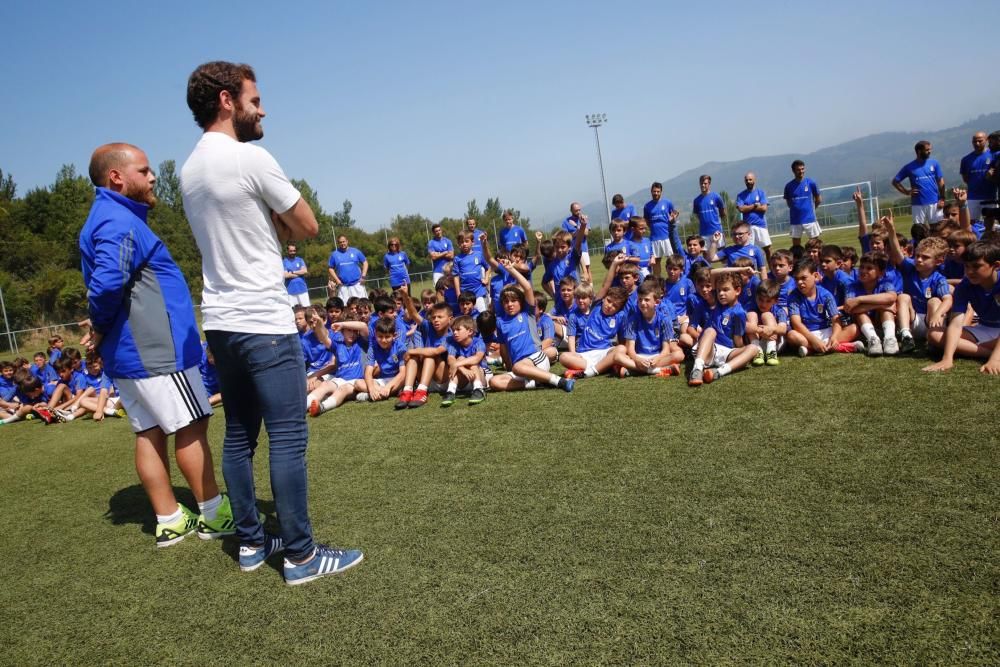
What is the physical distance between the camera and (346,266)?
1320 centimetres

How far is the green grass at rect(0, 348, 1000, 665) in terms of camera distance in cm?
220

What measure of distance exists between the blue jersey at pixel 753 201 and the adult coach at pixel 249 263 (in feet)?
33.7

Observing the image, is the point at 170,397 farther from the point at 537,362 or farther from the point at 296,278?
the point at 296,278

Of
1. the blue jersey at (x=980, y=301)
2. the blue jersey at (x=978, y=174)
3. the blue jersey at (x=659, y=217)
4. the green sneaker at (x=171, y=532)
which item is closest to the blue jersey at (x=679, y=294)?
the blue jersey at (x=980, y=301)

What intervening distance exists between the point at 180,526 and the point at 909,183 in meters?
12.0

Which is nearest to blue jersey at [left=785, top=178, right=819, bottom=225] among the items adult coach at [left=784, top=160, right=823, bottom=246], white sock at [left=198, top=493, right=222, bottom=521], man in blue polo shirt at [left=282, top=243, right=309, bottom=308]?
adult coach at [left=784, top=160, right=823, bottom=246]

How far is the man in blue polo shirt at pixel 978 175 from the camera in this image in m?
9.59

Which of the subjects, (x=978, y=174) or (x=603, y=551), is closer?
(x=603, y=551)

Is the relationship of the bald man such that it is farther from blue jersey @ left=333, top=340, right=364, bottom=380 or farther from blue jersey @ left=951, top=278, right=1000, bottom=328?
blue jersey @ left=333, top=340, right=364, bottom=380

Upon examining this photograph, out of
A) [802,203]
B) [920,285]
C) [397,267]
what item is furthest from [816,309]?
[397,267]

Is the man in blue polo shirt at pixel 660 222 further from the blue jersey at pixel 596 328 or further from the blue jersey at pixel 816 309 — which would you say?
the blue jersey at pixel 816 309

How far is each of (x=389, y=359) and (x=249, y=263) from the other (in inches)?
176

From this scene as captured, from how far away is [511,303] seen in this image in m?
6.52

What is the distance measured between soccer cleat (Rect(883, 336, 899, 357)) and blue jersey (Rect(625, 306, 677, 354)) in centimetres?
185
